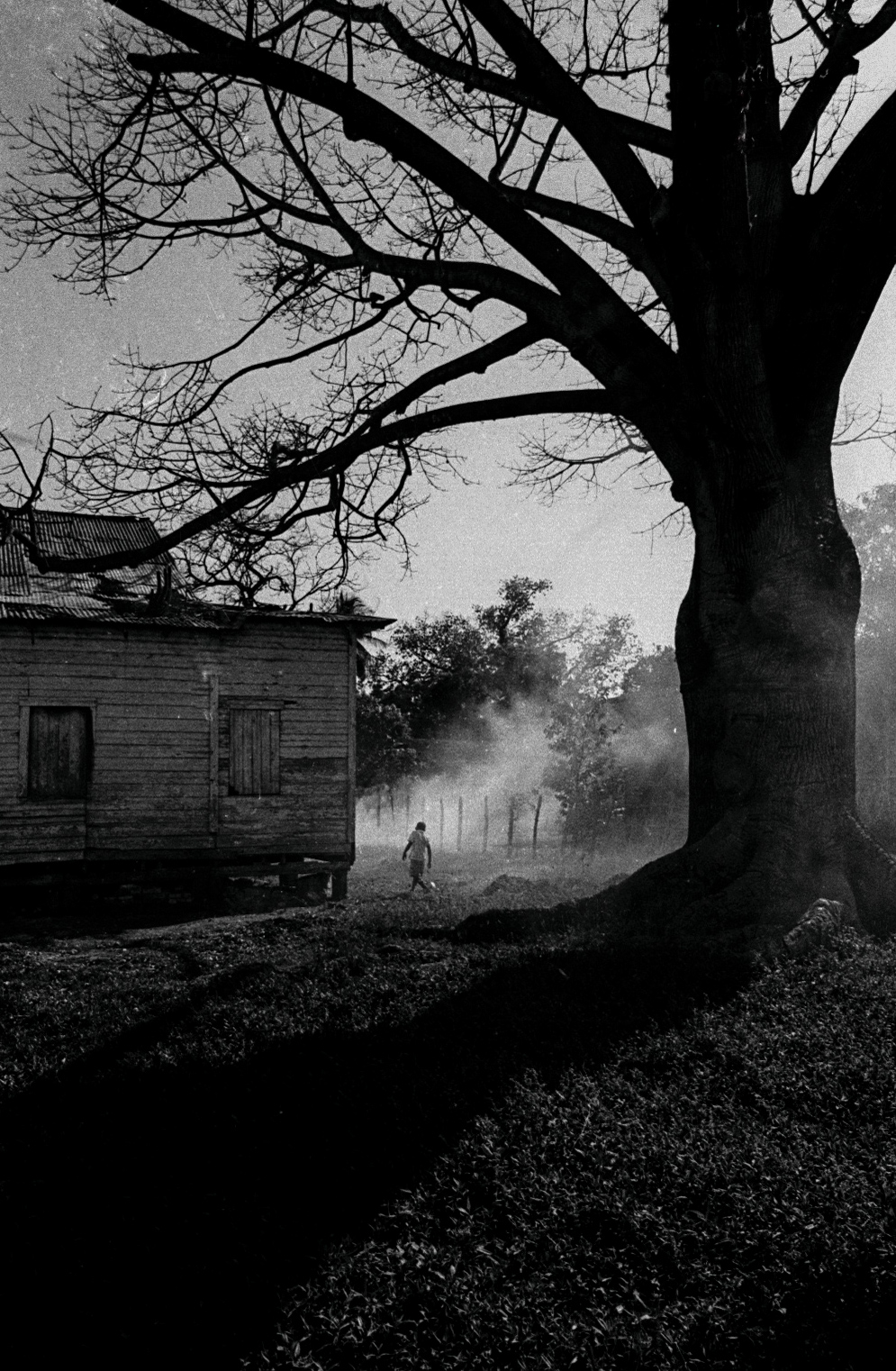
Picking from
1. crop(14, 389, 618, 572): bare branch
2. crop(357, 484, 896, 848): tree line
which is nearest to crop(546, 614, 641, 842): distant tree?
crop(357, 484, 896, 848): tree line

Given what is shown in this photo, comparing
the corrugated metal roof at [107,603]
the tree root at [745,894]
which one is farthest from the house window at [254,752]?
the tree root at [745,894]

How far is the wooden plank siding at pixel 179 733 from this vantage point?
57.0 ft

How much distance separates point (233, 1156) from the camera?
431 centimetres

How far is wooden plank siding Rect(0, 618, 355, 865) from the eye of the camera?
17375mm

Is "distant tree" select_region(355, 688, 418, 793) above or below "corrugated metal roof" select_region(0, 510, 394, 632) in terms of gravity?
below

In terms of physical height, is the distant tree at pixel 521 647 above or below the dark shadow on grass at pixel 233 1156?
above

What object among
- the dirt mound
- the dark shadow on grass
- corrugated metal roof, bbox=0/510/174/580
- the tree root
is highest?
corrugated metal roof, bbox=0/510/174/580

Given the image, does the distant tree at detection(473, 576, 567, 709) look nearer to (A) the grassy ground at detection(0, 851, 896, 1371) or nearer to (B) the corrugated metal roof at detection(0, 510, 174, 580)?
(B) the corrugated metal roof at detection(0, 510, 174, 580)

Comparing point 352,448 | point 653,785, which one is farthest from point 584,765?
point 352,448

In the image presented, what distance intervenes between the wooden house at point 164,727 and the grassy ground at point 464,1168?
1085 cm

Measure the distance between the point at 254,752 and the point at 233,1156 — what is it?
14.8 meters

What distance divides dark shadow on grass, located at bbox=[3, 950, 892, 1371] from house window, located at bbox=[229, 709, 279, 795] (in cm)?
1243

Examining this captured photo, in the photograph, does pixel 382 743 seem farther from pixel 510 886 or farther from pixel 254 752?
pixel 510 886

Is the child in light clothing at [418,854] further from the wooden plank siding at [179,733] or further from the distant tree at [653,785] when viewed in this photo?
the distant tree at [653,785]
